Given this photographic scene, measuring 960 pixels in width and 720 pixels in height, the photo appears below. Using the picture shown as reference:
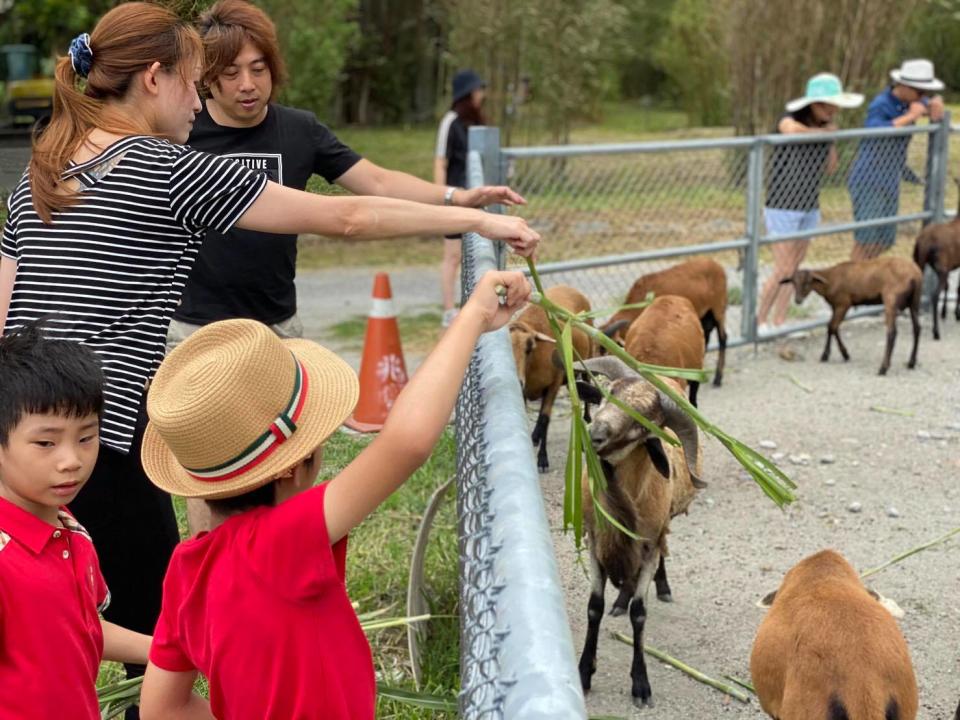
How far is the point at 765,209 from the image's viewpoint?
32.3ft

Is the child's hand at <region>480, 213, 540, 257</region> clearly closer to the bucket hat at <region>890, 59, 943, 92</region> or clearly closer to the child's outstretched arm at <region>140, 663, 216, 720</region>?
the child's outstretched arm at <region>140, 663, 216, 720</region>

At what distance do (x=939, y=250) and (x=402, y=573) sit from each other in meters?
6.66

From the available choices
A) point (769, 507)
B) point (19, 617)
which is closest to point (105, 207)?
point (19, 617)

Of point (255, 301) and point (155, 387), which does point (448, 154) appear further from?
point (155, 387)

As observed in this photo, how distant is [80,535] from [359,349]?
7.28 m

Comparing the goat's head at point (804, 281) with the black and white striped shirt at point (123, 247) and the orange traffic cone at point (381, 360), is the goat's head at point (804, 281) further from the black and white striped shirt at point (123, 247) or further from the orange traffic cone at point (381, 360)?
the black and white striped shirt at point (123, 247)

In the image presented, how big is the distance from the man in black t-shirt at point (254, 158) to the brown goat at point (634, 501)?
1041mm

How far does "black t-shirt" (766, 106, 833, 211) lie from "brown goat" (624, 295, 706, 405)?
8.67 feet

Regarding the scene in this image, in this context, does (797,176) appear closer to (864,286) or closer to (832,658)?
(864,286)

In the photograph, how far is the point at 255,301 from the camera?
4.29 m

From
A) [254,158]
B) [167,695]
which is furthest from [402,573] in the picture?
[167,695]

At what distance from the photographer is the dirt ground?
473 centimetres

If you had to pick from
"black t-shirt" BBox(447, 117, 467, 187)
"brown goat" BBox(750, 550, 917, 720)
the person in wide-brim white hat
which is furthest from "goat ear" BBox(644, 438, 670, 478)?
"black t-shirt" BBox(447, 117, 467, 187)

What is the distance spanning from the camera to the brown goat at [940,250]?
33.2ft
